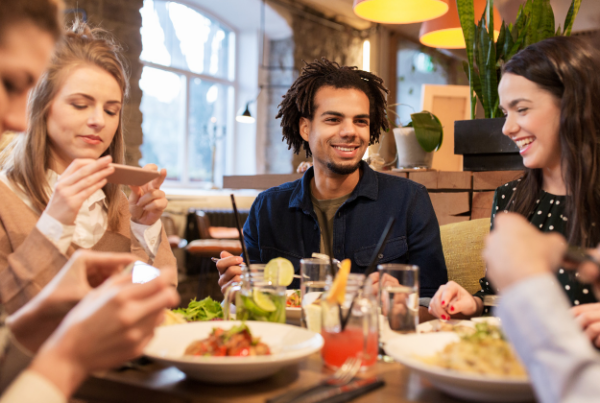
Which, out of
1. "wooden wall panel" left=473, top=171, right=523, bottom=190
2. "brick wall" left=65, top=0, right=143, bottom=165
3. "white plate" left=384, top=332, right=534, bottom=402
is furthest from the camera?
"brick wall" left=65, top=0, right=143, bottom=165

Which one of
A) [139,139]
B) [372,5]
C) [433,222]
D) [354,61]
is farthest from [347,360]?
[354,61]

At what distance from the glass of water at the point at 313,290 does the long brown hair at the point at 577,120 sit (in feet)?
2.46

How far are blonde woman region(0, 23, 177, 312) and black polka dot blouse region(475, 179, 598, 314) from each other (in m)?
1.10

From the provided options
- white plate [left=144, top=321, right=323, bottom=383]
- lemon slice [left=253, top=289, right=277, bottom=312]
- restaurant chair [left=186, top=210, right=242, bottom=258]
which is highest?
lemon slice [left=253, top=289, right=277, bottom=312]

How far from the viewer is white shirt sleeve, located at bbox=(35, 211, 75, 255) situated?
4.24 ft

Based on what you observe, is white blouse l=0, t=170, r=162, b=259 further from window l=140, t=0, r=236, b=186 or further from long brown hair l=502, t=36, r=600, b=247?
window l=140, t=0, r=236, b=186

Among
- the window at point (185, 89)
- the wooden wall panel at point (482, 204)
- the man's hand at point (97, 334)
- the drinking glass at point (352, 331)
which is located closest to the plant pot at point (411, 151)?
the wooden wall panel at point (482, 204)

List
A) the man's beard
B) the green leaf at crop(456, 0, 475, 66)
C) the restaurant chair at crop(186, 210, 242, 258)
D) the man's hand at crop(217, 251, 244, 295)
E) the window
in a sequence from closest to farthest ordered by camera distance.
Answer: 1. the man's hand at crop(217, 251, 244, 295)
2. the man's beard
3. the green leaf at crop(456, 0, 475, 66)
4. the restaurant chair at crop(186, 210, 242, 258)
5. the window

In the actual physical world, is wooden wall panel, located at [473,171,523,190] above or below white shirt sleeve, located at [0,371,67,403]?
above

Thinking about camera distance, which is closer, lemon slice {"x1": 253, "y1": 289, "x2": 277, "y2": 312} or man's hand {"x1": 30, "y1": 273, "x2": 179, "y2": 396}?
man's hand {"x1": 30, "y1": 273, "x2": 179, "y2": 396}

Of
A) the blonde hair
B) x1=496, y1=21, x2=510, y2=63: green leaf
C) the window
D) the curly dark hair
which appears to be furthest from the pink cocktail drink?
the window

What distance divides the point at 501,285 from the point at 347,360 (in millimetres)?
381

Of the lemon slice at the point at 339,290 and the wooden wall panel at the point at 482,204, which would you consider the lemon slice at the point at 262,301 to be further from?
the wooden wall panel at the point at 482,204

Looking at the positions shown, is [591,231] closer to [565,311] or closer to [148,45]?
[565,311]
